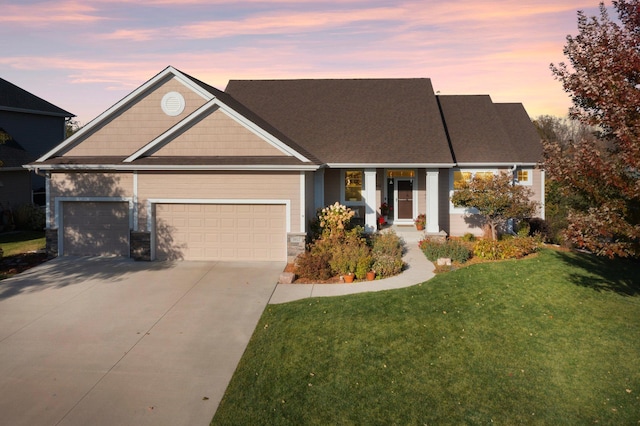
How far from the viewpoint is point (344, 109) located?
74.9ft

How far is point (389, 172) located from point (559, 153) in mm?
12052

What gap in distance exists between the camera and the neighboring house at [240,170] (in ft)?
54.9

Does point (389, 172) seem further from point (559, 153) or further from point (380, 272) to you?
point (559, 153)

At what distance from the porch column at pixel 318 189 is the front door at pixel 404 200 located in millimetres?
3854

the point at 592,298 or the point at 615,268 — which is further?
the point at 615,268

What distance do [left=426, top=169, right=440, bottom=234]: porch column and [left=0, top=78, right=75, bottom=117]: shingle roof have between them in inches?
909

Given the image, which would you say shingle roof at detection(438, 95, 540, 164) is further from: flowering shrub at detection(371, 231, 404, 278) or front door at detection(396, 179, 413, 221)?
flowering shrub at detection(371, 231, 404, 278)

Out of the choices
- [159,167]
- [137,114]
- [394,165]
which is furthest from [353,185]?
[137,114]

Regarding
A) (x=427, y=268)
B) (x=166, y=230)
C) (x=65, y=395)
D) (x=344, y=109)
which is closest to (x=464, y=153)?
(x=344, y=109)

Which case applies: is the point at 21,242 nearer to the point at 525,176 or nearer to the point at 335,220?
the point at 335,220

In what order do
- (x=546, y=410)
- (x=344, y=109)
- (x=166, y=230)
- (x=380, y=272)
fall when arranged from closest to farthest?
(x=546, y=410) < (x=380, y=272) < (x=166, y=230) < (x=344, y=109)

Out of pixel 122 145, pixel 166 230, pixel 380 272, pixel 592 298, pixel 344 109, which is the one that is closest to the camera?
pixel 592 298

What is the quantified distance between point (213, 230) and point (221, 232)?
0.29m

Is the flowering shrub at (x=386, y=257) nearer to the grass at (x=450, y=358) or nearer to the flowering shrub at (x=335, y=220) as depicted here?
the flowering shrub at (x=335, y=220)
